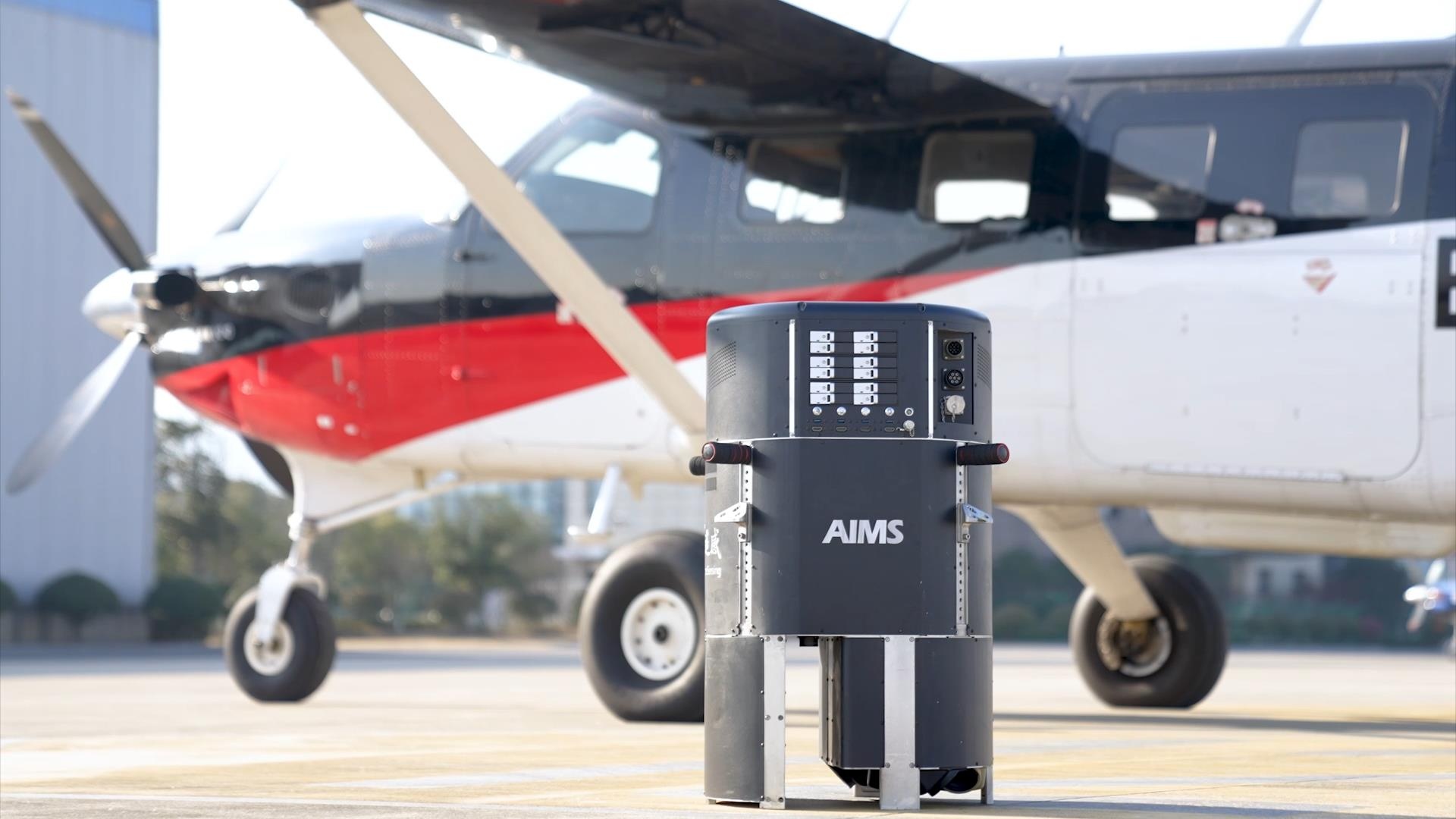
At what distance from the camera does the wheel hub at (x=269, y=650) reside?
49.7 ft

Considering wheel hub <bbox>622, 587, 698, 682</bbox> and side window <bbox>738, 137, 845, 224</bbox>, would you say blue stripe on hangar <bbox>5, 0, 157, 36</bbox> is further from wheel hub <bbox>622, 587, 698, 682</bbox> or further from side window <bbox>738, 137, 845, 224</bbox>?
wheel hub <bbox>622, 587, 698, 682</bbox>

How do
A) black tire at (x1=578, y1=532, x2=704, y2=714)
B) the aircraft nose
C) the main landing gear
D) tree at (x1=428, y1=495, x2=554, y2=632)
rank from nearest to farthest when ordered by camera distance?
black tire at (x1=578, y1=532, x2=704, y2=714) < the main landing gear < the aircraft nose < tree at (x1=428, y1=495, x2=554, y2=632)

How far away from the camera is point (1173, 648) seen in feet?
49.2

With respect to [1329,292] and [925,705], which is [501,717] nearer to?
[1329,292]

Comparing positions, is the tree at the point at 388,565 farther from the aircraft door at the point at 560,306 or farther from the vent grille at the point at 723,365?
the vent grille at the point at 723,365

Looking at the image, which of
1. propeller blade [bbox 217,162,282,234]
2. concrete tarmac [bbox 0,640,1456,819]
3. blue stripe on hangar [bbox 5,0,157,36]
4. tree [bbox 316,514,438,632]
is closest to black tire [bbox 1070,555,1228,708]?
concrete tarmac [bbox 0,640,1456,819]

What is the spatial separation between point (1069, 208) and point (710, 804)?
6.04 m

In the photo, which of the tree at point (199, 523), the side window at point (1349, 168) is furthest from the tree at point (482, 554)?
the side window at point (1349, 168)

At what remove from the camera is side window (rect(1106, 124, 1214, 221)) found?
475 inches

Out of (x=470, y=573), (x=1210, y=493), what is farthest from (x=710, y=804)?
(x=470, y=573)

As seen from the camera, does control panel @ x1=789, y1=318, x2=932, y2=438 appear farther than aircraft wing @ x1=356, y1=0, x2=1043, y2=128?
No

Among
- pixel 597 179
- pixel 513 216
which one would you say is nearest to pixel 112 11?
pixel 597 179

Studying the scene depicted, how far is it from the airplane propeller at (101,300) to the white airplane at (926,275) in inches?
11.6

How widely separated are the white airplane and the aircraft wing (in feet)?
0.08
